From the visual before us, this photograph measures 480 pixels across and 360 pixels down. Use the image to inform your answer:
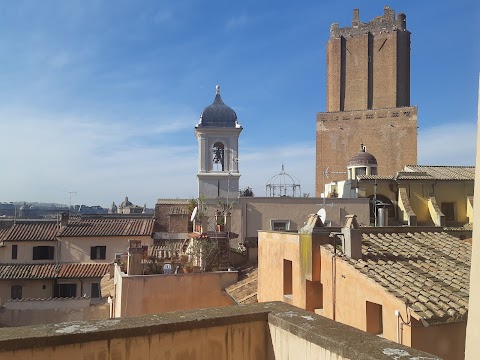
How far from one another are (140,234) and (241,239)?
8867 mm

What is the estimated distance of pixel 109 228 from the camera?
97.9ft

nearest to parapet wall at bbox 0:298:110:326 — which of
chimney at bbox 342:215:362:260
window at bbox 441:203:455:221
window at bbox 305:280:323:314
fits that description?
window at bbox 305:280:323:314

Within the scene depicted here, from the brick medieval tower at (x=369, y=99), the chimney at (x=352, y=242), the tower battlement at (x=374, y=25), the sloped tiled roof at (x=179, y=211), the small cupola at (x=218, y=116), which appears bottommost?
the sloped tiled roof at (x=179, y=211)

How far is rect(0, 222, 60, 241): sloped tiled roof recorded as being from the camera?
95.5ft

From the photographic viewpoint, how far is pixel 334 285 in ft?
28.9

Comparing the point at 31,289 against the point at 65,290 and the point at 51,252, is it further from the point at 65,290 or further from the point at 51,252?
the point at 51,252

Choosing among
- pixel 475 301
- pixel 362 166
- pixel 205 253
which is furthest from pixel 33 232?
pixel 475 301

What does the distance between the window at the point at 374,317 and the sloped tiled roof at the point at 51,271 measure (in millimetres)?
22138

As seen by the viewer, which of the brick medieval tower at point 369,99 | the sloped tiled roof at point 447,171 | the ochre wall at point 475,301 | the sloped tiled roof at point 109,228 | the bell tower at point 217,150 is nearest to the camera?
the ochre wall at point 475,301

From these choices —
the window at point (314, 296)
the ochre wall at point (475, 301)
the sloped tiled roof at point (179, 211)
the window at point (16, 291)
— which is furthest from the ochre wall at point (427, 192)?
the ochre wall at point (475, 301)

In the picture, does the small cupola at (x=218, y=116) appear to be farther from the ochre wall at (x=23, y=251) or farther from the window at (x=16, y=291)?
the window at (x=16, y=291)

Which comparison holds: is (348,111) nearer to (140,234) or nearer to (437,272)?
(140,234)

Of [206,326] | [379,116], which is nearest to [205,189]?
[206,326]

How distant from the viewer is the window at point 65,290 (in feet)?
89.1
